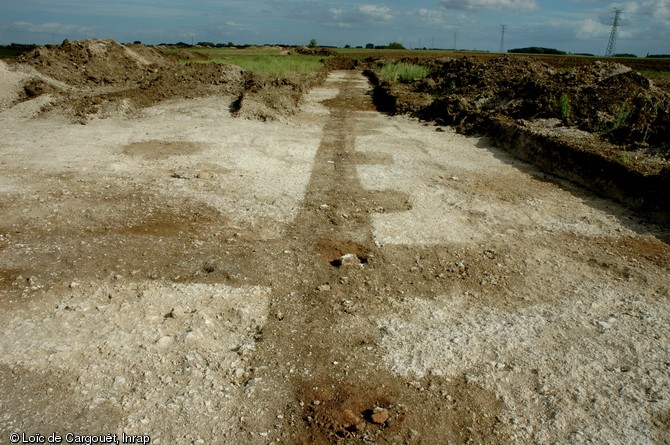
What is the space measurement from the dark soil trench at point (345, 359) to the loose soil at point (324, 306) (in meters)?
0.02

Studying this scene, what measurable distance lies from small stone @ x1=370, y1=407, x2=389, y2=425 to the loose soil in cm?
1

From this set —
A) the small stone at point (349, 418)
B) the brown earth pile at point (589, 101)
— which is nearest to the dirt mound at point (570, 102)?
the brown earth pile at point (589, 101)

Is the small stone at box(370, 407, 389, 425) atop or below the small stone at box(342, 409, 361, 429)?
atop

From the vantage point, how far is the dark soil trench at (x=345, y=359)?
303 centimetres

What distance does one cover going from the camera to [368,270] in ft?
16.4

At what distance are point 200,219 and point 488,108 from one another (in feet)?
34.7

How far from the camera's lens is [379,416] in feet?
10.1

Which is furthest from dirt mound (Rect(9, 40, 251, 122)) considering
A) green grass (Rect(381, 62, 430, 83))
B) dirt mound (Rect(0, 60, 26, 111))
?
green grass (Rect(381, 62, 430, 83))

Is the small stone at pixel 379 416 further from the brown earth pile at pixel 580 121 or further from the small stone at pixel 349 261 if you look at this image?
the brown earth pile at pixel 580 121

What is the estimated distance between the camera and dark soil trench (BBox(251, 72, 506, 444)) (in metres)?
3.03

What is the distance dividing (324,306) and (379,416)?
1.40 meters

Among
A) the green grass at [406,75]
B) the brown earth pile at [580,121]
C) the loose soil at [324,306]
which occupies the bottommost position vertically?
the loose soil at [324,306]
